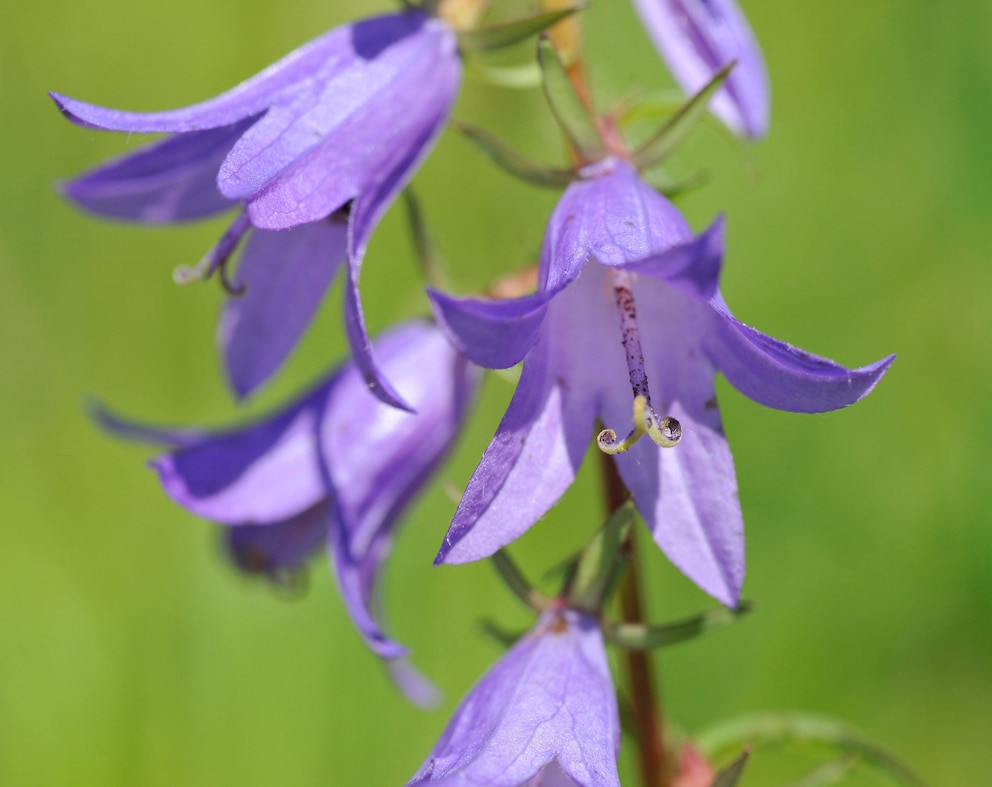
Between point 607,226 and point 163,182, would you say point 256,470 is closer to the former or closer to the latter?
point 163,182

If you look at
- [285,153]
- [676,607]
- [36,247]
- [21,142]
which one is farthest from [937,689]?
[21,142]

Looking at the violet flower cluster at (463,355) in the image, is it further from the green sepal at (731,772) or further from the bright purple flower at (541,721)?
the green sepal at (731,772)

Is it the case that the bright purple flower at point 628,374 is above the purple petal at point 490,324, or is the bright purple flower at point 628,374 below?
below

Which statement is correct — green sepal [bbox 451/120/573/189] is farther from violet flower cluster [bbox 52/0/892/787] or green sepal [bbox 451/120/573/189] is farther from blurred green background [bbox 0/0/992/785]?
blurred green background [bbox 0/0/992/785]

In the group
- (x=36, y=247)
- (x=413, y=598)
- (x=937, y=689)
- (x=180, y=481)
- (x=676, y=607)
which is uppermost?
(x=36, y=247)

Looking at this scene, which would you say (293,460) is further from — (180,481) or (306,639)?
(306,639)

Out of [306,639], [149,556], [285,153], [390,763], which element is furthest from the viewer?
[149,556]

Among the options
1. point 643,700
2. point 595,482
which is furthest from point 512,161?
point 595,482

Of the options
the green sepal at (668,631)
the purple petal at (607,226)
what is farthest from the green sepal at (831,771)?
the purple petal at (607,226)
